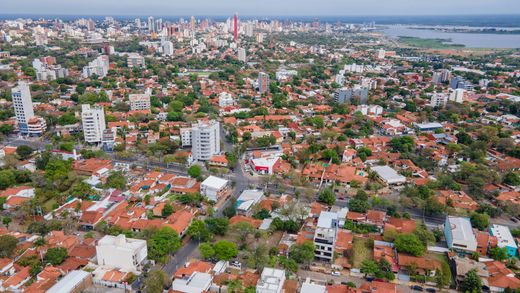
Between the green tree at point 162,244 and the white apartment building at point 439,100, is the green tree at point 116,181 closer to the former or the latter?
the green tree at point 162,244

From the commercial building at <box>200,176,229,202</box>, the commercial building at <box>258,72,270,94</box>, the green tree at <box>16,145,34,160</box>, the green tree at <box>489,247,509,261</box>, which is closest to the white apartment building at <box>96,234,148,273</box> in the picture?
the commercial building at <box>200,176,229,202</box>

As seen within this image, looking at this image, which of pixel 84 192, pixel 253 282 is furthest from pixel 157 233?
pixel 84 192

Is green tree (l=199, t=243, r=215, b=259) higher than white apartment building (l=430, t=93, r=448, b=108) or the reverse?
the reverse

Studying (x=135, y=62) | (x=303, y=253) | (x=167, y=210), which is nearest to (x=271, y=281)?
(x=303, y=253)

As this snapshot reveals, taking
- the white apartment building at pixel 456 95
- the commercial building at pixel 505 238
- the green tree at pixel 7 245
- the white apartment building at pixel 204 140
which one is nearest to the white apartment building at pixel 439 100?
the white apartment building at pixel 456 95

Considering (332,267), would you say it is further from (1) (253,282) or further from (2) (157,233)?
(2) (157,233)

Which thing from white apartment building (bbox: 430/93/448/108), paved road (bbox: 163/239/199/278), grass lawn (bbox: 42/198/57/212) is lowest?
paved road (bbox: 163/239/199/278)

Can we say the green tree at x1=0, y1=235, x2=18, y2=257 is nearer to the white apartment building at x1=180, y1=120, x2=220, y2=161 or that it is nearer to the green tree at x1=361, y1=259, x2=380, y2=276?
the white apartment building at x1=180, y1=120, x2=220, y2=161

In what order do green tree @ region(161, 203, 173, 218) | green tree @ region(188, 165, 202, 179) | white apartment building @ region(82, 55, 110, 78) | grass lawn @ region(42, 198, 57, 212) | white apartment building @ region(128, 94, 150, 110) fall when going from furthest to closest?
white apartment building @ region(82, 55, 110, 78) → white apartment building @ region(128, 94, 150, 110) → green tree @ region(188, 165, 202, 179) → grass lawn @ region(42, 198, 57, 212) → green tree @ region(161, 203, 173, 218)
